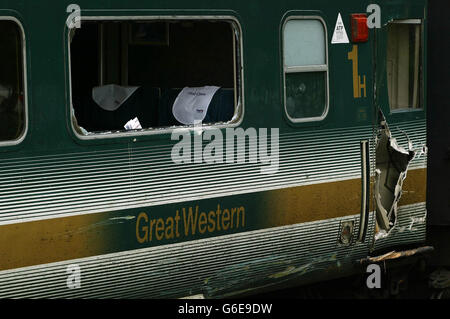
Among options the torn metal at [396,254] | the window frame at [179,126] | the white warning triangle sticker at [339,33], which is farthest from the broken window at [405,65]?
the window frame at [179,126]

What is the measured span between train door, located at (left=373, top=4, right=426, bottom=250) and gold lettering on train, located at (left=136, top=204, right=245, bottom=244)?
1534mm

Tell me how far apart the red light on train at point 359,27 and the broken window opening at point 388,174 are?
0.70 m

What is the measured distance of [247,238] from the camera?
648 centimetres

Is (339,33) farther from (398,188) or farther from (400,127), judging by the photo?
(398,188)

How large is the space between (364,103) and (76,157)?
8.76ft

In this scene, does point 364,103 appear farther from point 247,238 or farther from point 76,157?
point 76,157

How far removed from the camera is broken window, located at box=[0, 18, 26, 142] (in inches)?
207

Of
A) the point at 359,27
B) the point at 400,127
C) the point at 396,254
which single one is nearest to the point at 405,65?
the point at 400,127

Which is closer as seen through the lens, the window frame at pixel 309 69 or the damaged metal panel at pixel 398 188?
the window frame at pixel 309 69

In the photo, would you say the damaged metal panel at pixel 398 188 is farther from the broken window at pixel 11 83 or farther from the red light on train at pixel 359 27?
the broken window at pixel 11 83

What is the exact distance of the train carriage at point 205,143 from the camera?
17.6ft

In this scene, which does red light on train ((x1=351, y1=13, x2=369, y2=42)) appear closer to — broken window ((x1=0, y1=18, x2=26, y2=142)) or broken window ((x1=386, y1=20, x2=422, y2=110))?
broken window ((x1=386, y1=20, x2=422, y2=110))

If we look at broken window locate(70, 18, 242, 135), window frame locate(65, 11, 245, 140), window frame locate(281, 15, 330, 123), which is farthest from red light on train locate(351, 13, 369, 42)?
window frame locate(65, 11, 245, 140)

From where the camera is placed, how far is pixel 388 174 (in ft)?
24.8
